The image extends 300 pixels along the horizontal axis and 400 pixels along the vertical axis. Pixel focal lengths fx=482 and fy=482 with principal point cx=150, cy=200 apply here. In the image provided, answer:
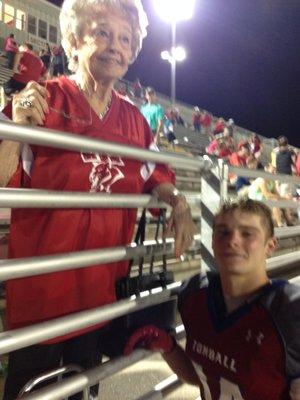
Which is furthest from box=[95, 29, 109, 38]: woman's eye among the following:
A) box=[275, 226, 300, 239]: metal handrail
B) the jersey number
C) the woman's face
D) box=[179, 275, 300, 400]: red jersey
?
box=[275, 226, 300, 239]: metal handrail

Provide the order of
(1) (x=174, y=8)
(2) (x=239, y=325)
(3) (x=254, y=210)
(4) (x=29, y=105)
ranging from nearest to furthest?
(4) (x=29, y=105) < (2) (x=239, y=325) < (3) (x=254, y=210) < (1) (x=174, y=8)

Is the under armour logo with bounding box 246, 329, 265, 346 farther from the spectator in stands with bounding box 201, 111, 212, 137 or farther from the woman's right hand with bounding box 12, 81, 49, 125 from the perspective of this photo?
the spectator in stands with bounding box 201, 111, 212, 137

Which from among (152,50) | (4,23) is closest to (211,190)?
(4,23)

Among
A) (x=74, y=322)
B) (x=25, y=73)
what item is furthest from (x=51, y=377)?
(x=25, y=73)

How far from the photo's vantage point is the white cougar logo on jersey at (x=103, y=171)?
1687 millimetres

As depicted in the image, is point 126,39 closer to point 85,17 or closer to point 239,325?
point 85,17

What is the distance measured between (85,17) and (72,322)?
1060 millimetres

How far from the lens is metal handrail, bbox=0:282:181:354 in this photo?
4.44 ft

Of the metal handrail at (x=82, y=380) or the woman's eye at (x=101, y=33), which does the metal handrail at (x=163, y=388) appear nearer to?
the metal handrail at (x=82, y=380)

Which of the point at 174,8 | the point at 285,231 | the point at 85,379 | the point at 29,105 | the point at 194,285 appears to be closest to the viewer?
the point at 29,105

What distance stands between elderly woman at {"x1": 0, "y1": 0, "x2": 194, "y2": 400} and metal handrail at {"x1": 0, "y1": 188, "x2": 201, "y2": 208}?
64 millimetres

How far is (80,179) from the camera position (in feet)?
5.44

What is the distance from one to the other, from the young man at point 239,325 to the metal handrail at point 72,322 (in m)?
0.11

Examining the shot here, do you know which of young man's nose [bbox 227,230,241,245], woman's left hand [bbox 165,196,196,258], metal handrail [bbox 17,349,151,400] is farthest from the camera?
woman's left hand [bbox 165,196,196,258]
